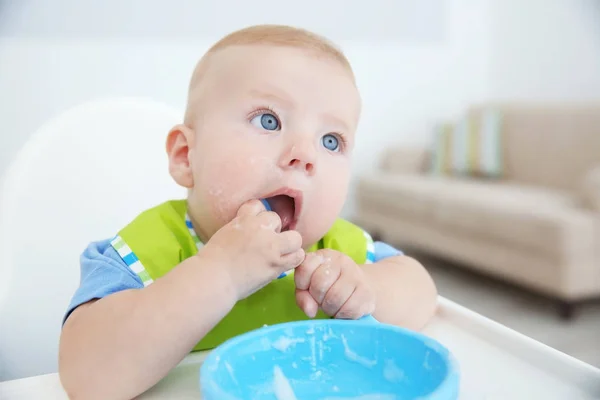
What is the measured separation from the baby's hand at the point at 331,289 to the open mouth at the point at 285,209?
47 millimetres

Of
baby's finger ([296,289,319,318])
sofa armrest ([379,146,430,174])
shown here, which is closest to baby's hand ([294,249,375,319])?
baby's finger ([296,289,319,318])

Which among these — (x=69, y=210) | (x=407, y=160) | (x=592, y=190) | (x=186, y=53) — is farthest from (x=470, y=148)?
(x=69, y=210)

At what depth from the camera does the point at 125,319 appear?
47cm

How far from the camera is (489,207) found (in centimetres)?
261

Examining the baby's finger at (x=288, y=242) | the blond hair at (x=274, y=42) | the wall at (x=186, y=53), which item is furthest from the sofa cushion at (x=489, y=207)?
the baby's finger at (x=288, y=242)

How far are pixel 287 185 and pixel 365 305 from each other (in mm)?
131

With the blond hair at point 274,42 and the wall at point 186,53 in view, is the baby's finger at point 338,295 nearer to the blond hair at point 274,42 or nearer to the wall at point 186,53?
the blond hair at point 274,42

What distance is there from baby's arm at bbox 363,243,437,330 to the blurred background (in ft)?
4.78

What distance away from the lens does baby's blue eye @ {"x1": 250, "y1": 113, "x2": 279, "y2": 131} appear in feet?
1.86

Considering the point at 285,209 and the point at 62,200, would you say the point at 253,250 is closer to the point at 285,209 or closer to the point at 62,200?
the point at 285,209

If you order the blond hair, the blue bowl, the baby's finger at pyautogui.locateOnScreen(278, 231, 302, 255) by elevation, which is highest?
the blond hair

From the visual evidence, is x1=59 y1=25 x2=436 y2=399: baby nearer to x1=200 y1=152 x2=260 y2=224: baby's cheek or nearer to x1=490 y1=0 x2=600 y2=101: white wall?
x1=200 y1=152 x2=260 y2=224: baby's cheek

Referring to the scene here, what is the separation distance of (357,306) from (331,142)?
0.56 ft

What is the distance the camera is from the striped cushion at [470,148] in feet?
11.0
